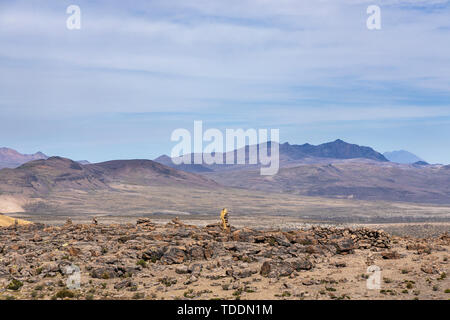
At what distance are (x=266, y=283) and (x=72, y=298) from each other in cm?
971

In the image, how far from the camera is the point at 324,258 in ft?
113

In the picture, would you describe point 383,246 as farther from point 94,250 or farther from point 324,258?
point 94,250

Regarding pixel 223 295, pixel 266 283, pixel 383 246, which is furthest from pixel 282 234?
pixel 223 295

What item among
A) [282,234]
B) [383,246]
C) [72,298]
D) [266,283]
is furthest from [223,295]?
[383,246]

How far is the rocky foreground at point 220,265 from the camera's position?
27.2m

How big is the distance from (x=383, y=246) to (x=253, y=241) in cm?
908

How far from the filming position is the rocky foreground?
2723 cm

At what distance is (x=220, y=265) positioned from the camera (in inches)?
1270

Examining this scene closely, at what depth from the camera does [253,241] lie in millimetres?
37312

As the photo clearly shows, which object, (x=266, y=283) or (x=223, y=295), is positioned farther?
(x=266, y=283)
